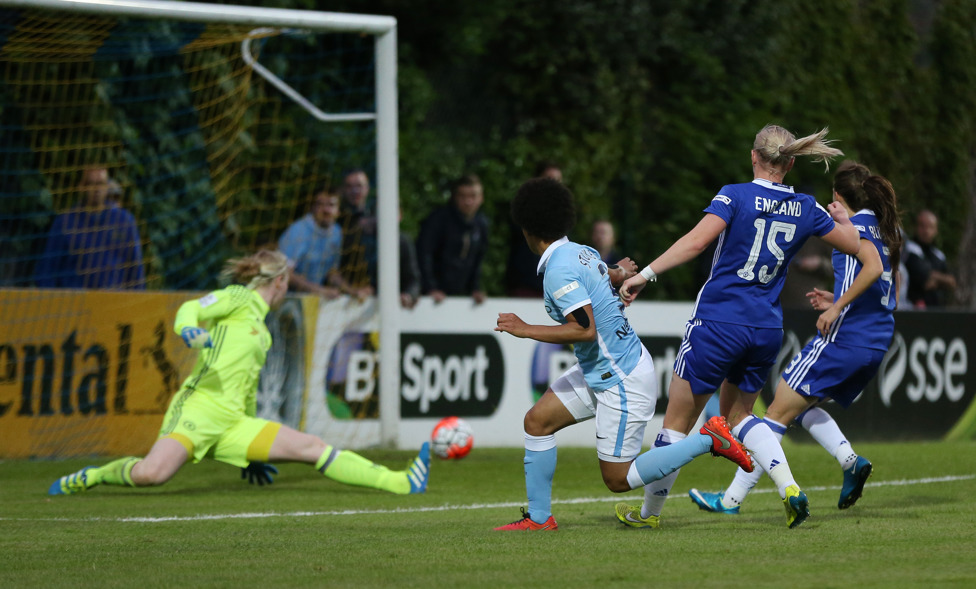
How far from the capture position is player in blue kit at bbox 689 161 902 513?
23.0ft

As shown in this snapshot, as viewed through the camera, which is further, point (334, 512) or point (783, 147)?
point (334, 512)

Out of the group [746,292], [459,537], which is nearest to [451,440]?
[459,537]

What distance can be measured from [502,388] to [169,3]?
4375mm

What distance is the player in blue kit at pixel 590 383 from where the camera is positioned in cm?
579

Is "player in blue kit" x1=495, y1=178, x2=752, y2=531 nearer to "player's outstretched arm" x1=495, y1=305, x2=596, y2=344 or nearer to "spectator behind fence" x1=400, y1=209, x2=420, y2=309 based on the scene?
"player's outstretched arm" x1=495, y1=305, x2=596, y2=344

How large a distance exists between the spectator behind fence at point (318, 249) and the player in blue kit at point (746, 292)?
5.41 meters

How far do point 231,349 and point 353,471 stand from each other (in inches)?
42.2

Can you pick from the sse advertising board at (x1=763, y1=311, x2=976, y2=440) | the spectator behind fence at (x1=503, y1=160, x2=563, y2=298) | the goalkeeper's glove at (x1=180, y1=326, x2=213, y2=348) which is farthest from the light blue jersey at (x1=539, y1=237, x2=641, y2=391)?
the sse advertising board at (x1=763, y1=311, x2=976, y2=440)

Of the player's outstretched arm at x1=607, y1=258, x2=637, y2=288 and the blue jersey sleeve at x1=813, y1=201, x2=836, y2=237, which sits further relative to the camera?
the blue jersey sleeve at x1=813, y1=201, x2=836, y2=237

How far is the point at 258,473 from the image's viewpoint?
344 inches

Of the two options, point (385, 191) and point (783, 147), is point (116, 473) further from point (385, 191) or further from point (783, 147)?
point (783, 147)

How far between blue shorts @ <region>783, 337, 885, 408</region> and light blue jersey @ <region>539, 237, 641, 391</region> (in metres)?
1.46

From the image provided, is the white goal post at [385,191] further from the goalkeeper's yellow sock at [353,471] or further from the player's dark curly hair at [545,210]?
the player's dark curly hair at [545,210]

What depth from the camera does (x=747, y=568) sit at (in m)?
4.79
